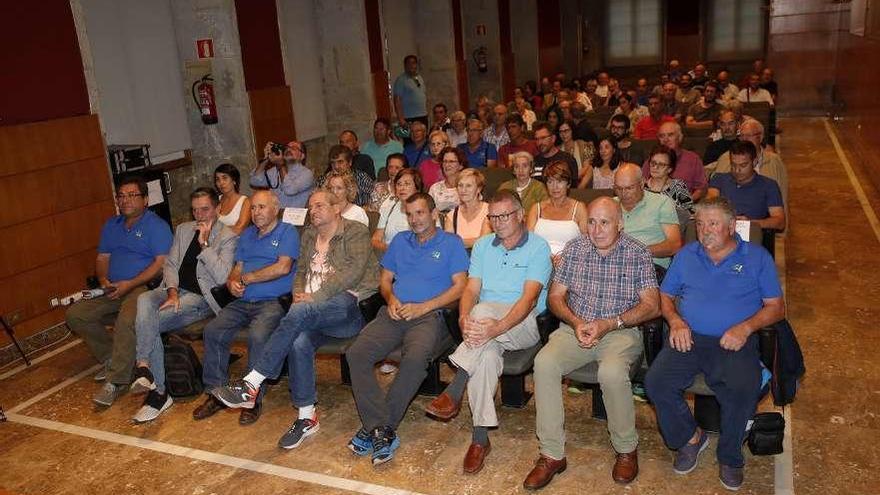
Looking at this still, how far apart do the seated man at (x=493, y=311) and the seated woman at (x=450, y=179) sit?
167 centimetres

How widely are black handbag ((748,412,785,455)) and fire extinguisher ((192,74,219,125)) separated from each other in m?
6.49

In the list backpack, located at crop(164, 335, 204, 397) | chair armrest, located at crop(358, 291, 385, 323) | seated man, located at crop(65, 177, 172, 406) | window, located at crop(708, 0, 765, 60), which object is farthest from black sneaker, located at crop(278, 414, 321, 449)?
window, located at crop(708, 0, 765, 60)

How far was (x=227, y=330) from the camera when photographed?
4297mm

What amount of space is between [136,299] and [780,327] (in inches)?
146

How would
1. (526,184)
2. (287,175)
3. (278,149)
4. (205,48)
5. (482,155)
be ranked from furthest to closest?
(205,48) < (482,155) < (278,149) < (287,175) < (526,184)

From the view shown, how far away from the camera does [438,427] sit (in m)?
4.01

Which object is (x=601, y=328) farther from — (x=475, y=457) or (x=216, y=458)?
(x=216, y=458)

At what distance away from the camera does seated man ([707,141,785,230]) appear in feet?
16.2

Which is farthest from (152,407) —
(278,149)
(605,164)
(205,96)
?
(205,96)

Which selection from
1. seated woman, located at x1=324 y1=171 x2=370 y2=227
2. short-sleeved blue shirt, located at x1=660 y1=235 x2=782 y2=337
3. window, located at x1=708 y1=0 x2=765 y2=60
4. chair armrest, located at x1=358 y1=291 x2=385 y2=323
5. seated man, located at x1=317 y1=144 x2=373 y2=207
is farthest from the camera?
window, located at x1=708 y1=0 x2=765 y2=60

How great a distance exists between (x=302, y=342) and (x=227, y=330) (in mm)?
554

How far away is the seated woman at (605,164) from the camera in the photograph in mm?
6014

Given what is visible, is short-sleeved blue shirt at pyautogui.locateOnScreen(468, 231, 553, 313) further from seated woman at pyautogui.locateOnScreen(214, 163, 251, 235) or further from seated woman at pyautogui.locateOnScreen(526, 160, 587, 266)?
seated woman at pyautogui.locateOnScreen(214, 163, 251, 235)

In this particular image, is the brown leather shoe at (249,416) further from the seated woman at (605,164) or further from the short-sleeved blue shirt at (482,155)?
the short-sleeved blue shirt at (482,155)
